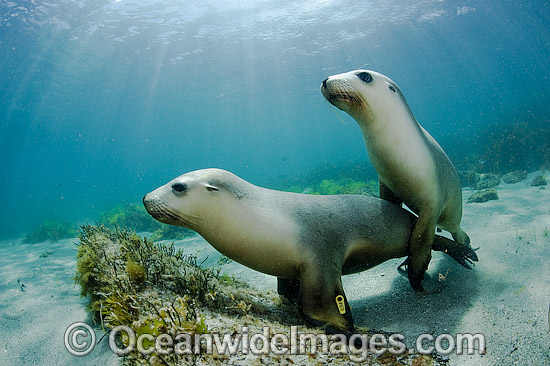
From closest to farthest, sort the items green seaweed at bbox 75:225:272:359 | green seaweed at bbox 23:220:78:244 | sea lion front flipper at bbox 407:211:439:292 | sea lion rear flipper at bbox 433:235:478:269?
1. green seaweed at bbox 75:225:272:359
2. sea lion front flipper at bbox 407:211:439:292
3. sea lion rear flipper at bbox 433:235:478:269
4. green seaweed at bbox 23:220:78:244

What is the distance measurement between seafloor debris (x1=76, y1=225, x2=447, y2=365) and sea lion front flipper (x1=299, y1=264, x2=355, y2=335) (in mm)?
114

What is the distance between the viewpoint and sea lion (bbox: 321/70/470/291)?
273 centimetres

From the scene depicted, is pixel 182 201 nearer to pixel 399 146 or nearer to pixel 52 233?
pixel 399 146

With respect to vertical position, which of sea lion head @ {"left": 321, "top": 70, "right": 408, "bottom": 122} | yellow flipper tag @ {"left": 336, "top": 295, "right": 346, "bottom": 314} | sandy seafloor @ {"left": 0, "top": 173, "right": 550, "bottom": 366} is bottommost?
sandy seafloor @ {"left": 0, "top": 173, "right": 550, "bottom": 366}

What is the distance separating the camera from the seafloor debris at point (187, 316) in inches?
64.1

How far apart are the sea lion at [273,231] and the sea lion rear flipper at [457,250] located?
102cm

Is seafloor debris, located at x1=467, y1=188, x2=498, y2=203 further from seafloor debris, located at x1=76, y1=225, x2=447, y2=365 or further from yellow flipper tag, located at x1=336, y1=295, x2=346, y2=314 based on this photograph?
yellow flipper tag, located at x1=336, y1=295, x2=346, y2=314

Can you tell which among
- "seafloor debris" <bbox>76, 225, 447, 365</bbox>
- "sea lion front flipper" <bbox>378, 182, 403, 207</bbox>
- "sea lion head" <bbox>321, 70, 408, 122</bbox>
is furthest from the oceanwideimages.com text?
"sea lion head" <bbox>321, 70, 408, 122</bbox>

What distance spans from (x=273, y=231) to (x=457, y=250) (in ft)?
7.03

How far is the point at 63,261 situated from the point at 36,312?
14.0 ft

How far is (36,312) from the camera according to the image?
4.07 meters

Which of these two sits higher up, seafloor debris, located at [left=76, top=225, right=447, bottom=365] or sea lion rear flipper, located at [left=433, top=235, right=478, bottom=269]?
seafloor debris, located at [left=76, top=225, right=447, bottom=365]

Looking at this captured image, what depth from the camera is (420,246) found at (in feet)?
9.46

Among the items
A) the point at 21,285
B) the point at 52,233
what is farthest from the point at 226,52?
the point at 21,285
